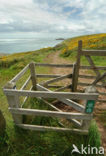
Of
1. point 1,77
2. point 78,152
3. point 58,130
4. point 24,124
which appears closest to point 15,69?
point 1,77

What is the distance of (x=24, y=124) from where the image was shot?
261cm

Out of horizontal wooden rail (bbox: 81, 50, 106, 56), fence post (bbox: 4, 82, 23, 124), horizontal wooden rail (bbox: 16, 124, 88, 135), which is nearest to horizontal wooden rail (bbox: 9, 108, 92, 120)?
fence post (bbox: 4, 82, 23, 124)

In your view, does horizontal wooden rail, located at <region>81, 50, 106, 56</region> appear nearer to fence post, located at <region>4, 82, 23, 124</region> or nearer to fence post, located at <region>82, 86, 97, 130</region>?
fence post, located at <region>82, 86, 97, 130</region>

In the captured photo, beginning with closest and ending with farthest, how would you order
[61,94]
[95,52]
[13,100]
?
[61,94]
[13,100]
[95,52]

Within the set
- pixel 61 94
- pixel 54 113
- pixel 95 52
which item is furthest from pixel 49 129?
pixel 95 52

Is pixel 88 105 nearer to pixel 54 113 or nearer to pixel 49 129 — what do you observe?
pixel 54 113

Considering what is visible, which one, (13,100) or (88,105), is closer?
(88,105)

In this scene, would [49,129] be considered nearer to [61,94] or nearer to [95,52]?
[61,94]

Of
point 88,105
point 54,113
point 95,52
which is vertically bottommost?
point 54,113

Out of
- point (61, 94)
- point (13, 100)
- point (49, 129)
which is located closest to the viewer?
point (61, 94)

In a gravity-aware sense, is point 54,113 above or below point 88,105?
below

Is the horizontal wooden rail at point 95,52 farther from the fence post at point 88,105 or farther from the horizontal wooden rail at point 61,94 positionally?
the horizontal wooden rail at point 61,94

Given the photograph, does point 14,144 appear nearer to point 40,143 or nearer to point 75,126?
point 40,143

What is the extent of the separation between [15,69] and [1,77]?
188 cm
